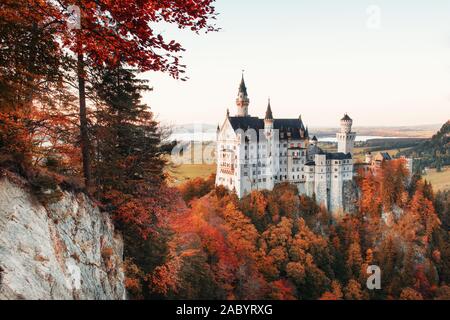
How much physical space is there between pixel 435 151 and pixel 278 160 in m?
69.5

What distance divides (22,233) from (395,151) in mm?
95805

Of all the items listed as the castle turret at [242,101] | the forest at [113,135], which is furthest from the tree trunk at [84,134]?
the castle turret at [242,101]

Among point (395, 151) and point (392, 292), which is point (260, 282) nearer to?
point (392, 292)

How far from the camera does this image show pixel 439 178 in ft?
327

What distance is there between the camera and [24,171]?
10.2 meters

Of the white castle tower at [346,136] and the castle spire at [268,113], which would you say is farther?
the white castle tower at [346,136]

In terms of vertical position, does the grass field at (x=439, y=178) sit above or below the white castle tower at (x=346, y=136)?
below

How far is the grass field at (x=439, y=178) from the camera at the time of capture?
92875mm

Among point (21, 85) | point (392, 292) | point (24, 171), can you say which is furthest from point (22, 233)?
point (392, 292)

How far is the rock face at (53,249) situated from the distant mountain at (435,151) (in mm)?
102594

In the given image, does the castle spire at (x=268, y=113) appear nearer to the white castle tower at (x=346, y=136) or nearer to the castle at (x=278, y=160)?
the castle at (x=278, y=160)

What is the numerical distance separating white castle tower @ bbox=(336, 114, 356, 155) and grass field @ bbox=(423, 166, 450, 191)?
33951mm

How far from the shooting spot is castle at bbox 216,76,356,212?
62094 millimetres

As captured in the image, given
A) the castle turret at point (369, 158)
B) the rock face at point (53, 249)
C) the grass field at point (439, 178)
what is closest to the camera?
the rock face at point (53, 249)
